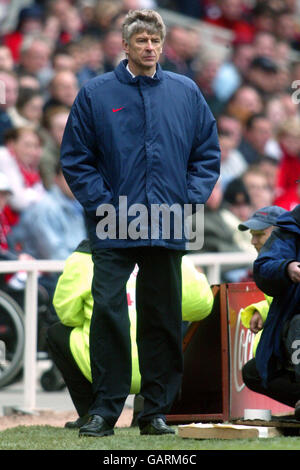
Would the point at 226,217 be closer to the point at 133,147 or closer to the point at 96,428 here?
the point at 133,147

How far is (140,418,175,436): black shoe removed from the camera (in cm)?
540

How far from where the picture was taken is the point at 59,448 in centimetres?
488

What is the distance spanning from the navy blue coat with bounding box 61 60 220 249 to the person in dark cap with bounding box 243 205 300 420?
16.3 inches

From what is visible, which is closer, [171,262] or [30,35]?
[171,262]

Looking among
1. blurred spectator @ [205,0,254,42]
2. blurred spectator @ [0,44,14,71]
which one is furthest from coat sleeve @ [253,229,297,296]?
blurred spectator @ [205,0,254,42]

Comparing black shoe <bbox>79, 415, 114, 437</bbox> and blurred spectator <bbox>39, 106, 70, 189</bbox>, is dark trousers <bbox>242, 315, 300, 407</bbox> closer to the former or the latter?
black shoe <bbox>79, 415, 114, 437</bbox>

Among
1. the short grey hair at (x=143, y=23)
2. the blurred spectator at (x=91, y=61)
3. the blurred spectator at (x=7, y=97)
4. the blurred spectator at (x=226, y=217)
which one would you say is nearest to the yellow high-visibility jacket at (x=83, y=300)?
the short grey hair at (x=143, y=23)

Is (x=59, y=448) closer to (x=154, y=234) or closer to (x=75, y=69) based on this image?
(x=154, y=234)

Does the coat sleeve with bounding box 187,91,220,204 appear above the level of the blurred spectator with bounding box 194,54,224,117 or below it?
below

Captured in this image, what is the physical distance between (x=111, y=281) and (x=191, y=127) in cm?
80

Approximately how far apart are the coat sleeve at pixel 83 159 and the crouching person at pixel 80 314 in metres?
0.78

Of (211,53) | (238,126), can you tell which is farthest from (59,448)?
(211,53)

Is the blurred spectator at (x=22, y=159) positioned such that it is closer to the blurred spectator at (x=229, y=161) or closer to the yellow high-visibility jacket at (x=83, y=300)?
the blurred spectator at (x=229, y=161)
